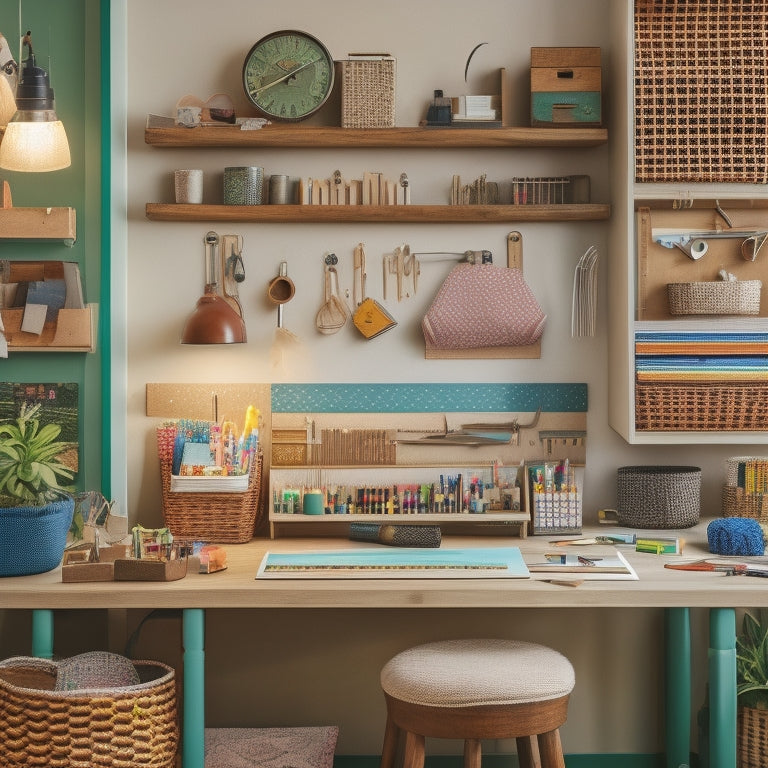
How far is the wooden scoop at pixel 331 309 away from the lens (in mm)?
3414

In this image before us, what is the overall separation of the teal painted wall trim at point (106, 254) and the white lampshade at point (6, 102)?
282 millimetres

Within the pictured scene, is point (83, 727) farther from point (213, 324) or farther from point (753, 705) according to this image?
point (753, 705)

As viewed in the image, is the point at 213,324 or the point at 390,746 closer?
the point at 390,746

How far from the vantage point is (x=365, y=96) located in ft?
10.8

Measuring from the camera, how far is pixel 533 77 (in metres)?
3.30

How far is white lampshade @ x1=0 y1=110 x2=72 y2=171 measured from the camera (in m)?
2.97

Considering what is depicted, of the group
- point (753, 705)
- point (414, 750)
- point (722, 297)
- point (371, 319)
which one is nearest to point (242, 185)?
point (371, 319)

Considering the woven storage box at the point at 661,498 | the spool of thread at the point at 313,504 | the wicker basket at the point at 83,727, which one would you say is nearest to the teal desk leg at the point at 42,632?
the wicker basket at the point at 83,727

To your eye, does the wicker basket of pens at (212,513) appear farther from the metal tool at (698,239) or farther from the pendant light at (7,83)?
the metal tool at (698,239)

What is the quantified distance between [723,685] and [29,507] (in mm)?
1970

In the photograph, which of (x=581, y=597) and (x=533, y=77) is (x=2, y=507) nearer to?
(x=581, y=597)

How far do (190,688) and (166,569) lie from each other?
32 cm

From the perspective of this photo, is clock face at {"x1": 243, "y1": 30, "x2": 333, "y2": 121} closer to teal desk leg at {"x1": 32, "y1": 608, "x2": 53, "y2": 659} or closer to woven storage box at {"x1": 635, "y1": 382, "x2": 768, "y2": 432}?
woven storage box at {"x1": 635, "y1": 382, "x2": 768, "y2": 432}

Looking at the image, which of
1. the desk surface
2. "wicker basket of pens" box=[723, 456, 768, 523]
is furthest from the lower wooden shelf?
"wicker basket of pens" box=[723, 456, 768, 523]
